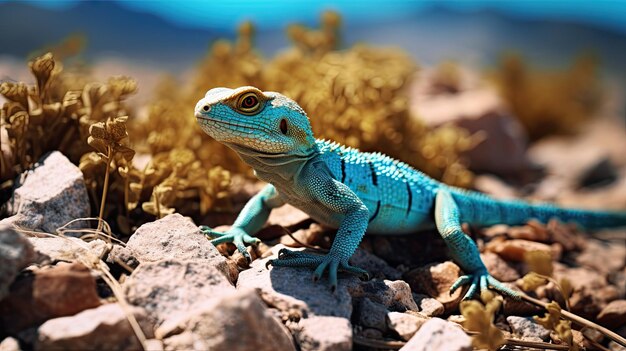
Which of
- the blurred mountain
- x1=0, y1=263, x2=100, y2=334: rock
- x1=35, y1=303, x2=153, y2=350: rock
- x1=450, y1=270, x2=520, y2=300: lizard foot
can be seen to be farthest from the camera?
the blurred mountain

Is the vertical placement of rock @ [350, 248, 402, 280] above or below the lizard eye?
below

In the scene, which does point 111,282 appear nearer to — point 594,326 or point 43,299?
point 43,299

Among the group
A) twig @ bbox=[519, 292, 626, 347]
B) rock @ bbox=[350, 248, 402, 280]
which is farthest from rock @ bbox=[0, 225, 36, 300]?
twig @ bbox=[519, 292, 626, 347]

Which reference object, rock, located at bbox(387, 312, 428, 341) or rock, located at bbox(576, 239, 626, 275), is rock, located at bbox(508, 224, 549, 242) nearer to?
rock, located at bbox(576, 239, 626, 275)

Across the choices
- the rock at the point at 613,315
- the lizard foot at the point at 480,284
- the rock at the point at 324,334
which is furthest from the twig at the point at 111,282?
the rock at the point at 613,315

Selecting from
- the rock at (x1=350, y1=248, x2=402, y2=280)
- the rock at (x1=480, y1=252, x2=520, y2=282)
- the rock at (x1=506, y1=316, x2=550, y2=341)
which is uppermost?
the rock at (x1=350, y1=248, x2=402, y2=280)

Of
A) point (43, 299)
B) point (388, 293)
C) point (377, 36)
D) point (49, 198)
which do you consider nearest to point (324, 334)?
point (388, 293)

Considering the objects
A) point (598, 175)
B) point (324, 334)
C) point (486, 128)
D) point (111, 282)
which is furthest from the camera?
point (598, 175)

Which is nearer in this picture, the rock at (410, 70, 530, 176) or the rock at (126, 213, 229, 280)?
the rock at (126, 213, 229, 280)
